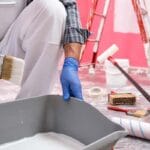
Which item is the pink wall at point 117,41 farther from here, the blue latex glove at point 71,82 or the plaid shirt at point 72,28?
the blue latex glove at point 71,82

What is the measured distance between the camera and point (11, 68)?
111cm

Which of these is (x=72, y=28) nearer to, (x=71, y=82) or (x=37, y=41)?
(x=37, y=41)

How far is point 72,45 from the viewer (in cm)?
126

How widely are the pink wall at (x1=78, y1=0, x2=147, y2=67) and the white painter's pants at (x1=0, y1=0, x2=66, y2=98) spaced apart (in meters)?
1.23

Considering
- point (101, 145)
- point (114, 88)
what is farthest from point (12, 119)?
point (114, 88)

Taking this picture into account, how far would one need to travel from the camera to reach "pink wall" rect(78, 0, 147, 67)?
2494 millimetres

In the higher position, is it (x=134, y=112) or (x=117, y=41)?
(x=117, y=41)

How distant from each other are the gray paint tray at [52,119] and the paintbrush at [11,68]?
0.14 m

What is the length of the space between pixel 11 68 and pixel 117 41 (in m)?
1.53

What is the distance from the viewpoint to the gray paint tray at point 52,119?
928 mm

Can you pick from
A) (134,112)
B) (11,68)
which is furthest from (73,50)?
(134,112)

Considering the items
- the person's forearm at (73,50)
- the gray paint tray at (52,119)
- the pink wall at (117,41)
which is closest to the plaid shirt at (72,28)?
the person's forearm at (73,50)

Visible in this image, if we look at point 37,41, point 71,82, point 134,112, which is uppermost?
point 37,41

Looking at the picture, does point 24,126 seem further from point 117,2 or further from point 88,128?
point 117,2
